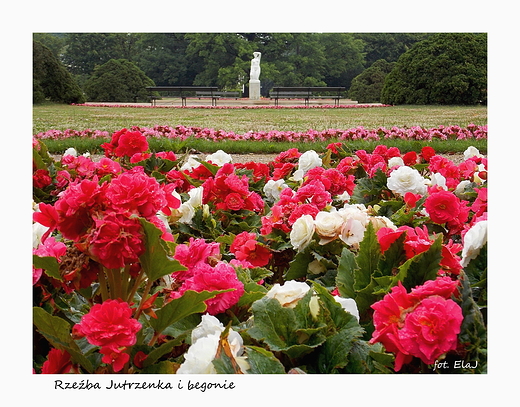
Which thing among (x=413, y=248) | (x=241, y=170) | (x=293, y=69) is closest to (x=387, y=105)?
(x=293, y=69)

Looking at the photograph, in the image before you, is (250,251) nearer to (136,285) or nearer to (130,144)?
(136,285)

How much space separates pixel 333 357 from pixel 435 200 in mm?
829

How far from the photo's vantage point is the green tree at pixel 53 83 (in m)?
15.1

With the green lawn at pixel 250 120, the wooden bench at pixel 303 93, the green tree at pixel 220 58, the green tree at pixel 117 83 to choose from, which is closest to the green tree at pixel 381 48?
the wooden bench at pixel 303 93

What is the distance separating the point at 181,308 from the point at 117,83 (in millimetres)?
19626

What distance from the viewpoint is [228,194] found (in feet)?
6.33

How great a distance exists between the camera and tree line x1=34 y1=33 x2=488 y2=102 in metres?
19.7

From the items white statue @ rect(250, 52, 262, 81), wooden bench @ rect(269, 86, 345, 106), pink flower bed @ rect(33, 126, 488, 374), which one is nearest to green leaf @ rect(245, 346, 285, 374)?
pink flower bed @ rect(33, 126, 488, 374)

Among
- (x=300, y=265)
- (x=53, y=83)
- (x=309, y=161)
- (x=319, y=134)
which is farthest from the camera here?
(x=53, y=83)

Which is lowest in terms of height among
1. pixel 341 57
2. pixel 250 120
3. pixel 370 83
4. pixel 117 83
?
pixel 250 120

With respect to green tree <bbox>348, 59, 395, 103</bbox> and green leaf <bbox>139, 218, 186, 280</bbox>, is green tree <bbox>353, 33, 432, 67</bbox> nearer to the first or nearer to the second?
green tree <bbox>348, 59, 395, 103</bbox>

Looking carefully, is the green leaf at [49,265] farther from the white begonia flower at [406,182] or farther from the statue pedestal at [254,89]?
the statue pedestal at [254,89]

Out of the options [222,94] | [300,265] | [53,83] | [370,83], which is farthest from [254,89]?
[300,265]

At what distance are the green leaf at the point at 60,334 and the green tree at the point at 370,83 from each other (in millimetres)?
20029
